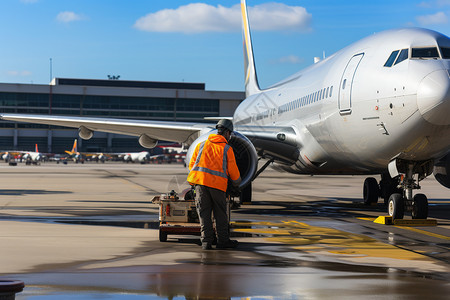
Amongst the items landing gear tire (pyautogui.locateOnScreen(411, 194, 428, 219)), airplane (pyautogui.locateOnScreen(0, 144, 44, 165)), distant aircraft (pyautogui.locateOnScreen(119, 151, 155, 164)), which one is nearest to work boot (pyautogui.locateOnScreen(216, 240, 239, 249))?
landing gear tire (pyautogui.locateOnScreen(411, 194, 428, 219))

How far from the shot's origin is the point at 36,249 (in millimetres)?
8414

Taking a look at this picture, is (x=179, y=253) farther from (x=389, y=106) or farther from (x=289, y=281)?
(x=389, y=106)

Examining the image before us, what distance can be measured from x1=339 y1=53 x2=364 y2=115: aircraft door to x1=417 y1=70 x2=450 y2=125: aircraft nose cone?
2.39m

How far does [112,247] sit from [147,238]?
46.8 inches

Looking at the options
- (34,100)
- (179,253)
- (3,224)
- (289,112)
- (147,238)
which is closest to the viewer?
(179,253)

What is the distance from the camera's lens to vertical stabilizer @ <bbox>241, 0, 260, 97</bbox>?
94.9 ft

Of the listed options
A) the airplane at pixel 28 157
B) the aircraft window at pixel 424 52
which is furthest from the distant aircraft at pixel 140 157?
the aircraft window at pixel 424 52

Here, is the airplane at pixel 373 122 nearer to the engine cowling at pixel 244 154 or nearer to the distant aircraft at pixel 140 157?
→ the engine cowling at pixel 244 154

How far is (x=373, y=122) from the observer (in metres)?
12.4

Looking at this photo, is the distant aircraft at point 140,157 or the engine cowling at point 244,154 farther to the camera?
the distant aircraft at point 140,157

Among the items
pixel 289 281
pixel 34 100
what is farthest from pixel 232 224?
pixel 34 100

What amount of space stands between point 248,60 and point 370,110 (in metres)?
18.0

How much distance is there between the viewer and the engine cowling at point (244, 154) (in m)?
13.6

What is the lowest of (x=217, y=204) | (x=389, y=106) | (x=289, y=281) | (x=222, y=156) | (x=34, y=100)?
(x=289, y=281)
